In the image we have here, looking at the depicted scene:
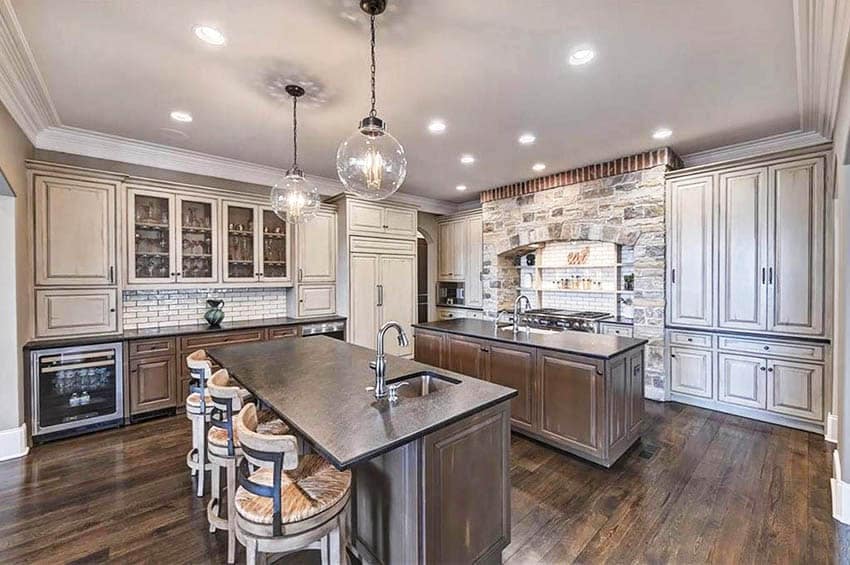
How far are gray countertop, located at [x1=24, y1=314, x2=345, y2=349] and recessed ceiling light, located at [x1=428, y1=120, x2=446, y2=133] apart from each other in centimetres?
290

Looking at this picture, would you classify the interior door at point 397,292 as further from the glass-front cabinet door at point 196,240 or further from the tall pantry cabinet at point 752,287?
the tall pantry cabinet at point 752,287

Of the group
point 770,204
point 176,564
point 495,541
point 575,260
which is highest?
point 770,204

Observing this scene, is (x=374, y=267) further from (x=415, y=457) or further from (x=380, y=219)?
(x=415, y=457)

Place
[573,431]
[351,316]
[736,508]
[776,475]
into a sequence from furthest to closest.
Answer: [351,316], [573,431], [776,475], [736,508]

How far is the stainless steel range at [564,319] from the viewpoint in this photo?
505 centimetres

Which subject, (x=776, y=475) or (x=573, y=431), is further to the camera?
(x=573, y=431)

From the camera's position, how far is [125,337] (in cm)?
378

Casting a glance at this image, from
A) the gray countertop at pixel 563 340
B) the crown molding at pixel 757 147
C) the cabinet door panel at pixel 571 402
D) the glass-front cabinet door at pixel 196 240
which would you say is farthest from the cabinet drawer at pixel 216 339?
the crown molding at pixel 757 147

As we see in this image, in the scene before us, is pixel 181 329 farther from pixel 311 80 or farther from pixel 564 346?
pixel 564 346

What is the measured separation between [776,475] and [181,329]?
18.4ft

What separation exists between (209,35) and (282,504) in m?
2.63

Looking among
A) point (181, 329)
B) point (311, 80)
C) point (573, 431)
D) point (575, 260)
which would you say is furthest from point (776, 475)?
point (181, 329)

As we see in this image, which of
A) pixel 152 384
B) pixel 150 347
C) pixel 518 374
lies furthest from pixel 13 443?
pixel 518 374

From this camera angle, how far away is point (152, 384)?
394cm
